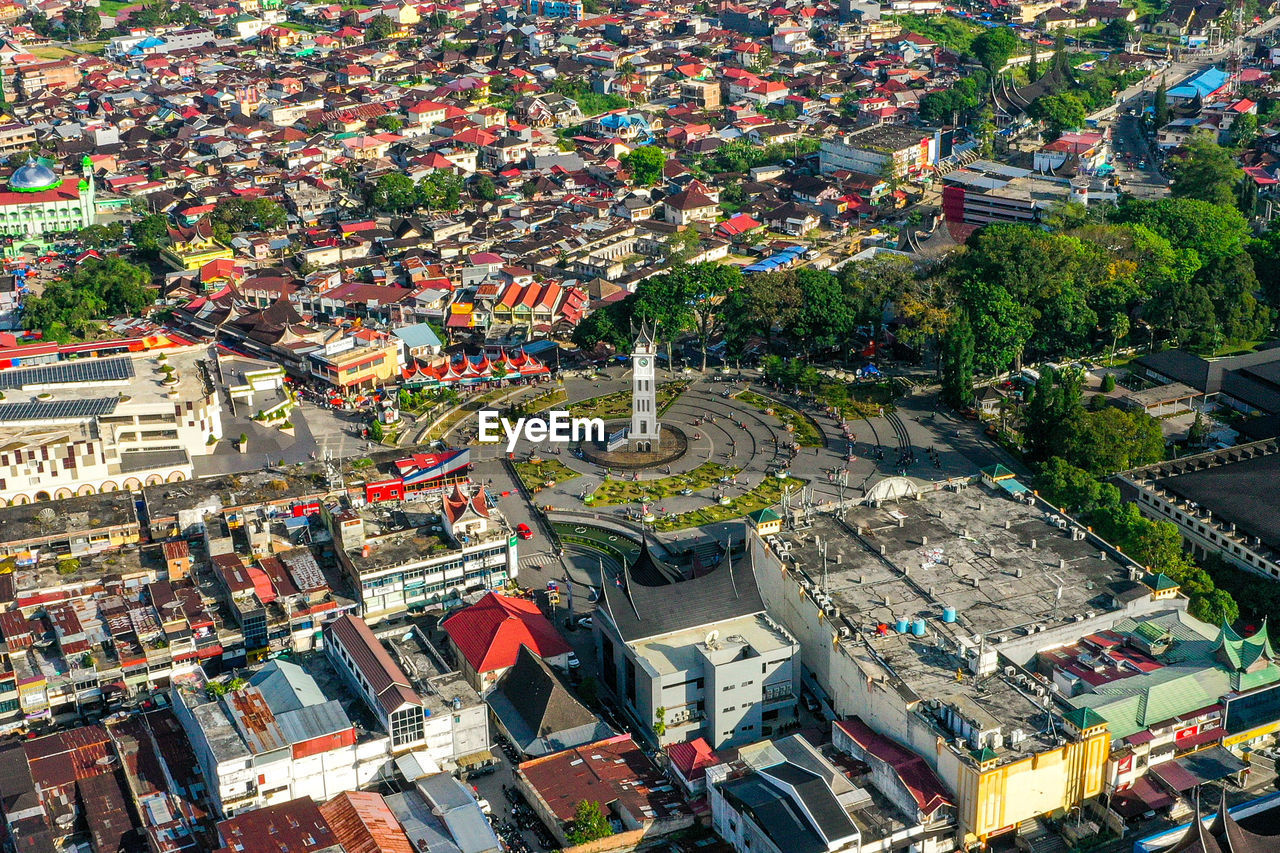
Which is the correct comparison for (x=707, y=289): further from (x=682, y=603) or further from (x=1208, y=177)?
(x=1208, y=177)

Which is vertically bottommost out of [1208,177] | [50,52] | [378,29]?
[1208,177]

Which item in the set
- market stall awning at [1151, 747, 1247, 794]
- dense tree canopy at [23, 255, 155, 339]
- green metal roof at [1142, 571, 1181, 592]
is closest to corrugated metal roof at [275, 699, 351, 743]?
market stall awning at [1151, 747, 1247, 794]

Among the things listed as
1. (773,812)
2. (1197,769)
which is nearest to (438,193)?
(773,812)

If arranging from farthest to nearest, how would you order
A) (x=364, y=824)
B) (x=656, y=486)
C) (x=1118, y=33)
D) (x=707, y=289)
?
(x=1118, y=33), (x=707, y=289), (x=656, y=486), (x=364, y=824)

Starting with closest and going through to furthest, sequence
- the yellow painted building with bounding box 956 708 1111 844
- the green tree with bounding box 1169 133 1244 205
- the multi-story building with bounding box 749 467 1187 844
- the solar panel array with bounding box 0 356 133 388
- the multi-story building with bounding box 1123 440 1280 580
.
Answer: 1. the yellow painted building with bounding box 956 708 1111 844
2. the multi-story building with bounding box 749 467 1187 844
3. the multi-story building with bounding box 1123 440 1280 580
4. the solar panel array with bounding box 0 356 133 388
5. the green tree with bounding box 1169 133 1244 205

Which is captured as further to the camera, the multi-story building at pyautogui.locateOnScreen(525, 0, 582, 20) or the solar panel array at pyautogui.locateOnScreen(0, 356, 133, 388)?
the multi-story building at pyautogui.locateOnScreen(525, 0, 582, 20)

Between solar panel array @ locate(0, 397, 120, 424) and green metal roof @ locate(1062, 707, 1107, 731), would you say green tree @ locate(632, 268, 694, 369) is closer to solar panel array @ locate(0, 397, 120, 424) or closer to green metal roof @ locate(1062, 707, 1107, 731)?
solar panel array @ locate(0, 397, 120, 424)

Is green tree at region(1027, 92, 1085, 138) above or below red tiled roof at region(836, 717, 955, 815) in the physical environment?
above
